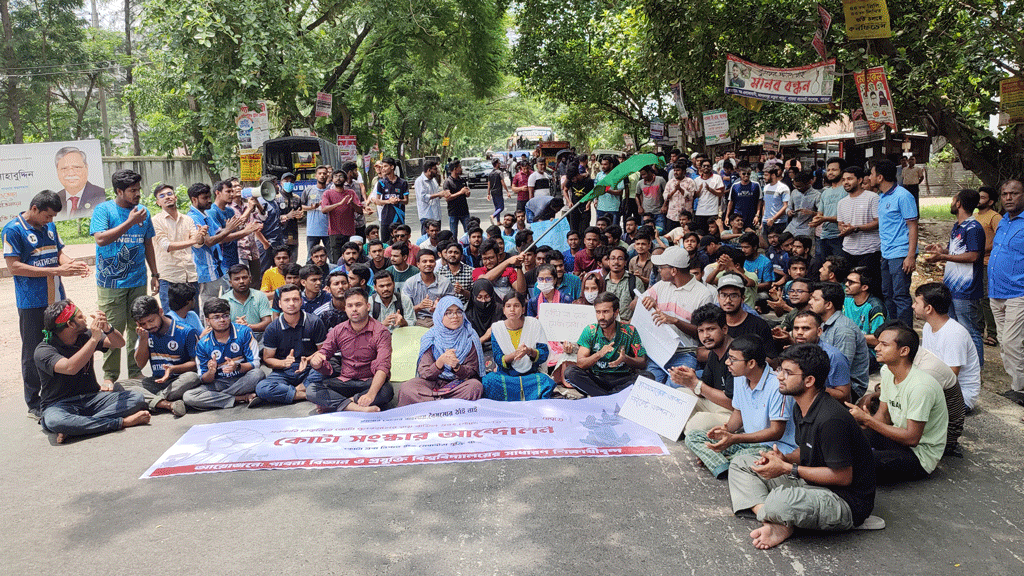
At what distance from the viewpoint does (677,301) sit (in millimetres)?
7086

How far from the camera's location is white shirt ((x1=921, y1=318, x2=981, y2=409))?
17.2 ft

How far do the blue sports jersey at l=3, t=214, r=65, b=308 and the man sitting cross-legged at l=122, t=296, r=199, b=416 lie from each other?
0.70 m

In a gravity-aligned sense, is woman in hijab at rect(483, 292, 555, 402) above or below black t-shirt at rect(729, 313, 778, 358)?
below

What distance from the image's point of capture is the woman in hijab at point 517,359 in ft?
21.7

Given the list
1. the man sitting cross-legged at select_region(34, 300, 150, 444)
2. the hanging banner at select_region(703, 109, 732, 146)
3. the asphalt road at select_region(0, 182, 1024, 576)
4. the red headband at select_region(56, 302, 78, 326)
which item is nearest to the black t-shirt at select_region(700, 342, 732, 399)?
the asphalt road at select_region(0, 182, 1024, 576)

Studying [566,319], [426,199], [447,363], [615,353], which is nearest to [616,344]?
[615,353]

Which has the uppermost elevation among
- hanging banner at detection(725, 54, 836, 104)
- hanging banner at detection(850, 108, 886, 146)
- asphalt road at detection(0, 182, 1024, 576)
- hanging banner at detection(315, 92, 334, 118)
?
hanging banner at detection(315, 92, 334, 118)

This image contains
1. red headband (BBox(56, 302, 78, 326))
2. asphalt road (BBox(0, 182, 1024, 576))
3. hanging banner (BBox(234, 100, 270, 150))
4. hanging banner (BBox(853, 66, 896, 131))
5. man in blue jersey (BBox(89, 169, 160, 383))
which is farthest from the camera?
hanging banner (BBox(234, 100, 270, 150))

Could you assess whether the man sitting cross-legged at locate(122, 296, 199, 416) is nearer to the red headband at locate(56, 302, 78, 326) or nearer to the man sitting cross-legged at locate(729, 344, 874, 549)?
the red headband at locate(56, 302, 78, 326)

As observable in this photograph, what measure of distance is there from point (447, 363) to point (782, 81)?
6.01 m

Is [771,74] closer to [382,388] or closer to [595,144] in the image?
[382,388]

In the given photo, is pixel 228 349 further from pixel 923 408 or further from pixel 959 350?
pixel 959 350

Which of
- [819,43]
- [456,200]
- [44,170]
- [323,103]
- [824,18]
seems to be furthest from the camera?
[323,103]

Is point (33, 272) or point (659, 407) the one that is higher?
point (33, 272)
